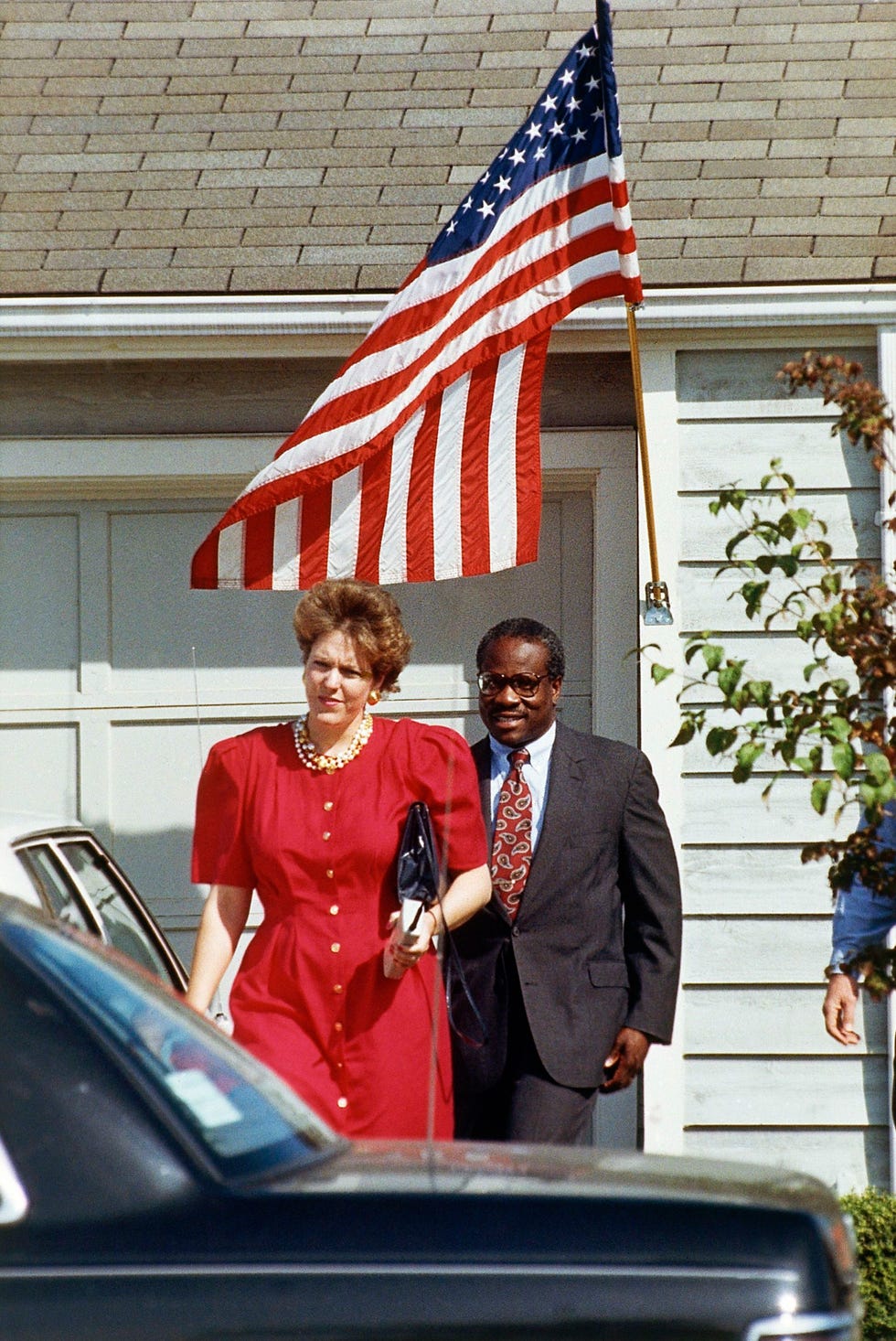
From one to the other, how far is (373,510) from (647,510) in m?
0.90

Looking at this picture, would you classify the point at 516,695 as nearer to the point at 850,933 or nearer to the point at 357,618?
the point at 357,618

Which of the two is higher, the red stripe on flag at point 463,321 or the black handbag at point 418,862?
the red stripe on flag at point 463,321

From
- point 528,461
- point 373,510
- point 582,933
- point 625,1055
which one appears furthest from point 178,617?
point 625,1055

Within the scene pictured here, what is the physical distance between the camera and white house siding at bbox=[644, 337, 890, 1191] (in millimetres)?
6160

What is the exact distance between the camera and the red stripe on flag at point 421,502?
5.73 meters

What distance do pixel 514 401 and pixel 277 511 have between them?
2.83 feet

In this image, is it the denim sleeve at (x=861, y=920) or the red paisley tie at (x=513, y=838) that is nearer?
the denim sleeve at (x=861, y=920)

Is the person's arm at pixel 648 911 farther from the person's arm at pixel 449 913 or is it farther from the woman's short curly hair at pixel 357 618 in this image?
the woman's short curly hair at pixel 357 618

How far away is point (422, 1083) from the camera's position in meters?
4.26

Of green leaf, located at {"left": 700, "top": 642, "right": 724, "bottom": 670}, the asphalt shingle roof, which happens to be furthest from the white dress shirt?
the asphalt shingle roof

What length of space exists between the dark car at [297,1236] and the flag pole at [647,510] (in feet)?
11.7

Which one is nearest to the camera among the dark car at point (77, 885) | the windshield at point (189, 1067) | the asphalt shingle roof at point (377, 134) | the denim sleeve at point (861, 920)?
the windshield at point (189, 1067)

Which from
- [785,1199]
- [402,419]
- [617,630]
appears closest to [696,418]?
[617,630]

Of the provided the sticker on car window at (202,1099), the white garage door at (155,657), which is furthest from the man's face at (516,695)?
the sticker on car window at (202,1099)
